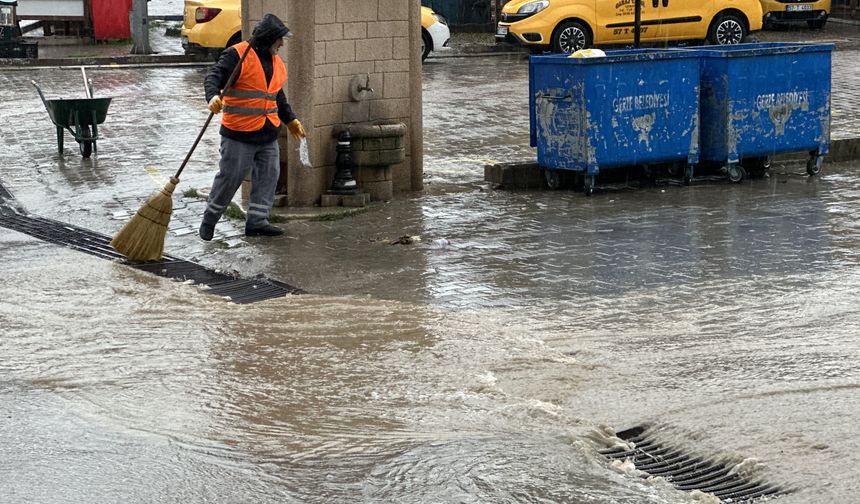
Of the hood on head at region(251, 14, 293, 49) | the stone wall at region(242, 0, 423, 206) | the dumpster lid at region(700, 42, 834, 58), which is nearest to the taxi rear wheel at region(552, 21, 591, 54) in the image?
the dumpster lid at region(700, 42, 834, 58)

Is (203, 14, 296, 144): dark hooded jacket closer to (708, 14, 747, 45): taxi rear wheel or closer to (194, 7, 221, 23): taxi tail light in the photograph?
(194, 7, 221, 23): taxi tail light

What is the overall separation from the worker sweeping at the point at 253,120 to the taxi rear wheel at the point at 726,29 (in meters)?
15.7

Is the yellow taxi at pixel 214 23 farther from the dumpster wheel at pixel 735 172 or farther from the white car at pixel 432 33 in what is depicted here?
the dumpster wheel at pixel 735 172

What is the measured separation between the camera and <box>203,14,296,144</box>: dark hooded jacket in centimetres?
966

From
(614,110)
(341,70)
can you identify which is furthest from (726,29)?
(341,70)

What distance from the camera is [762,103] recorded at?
12.5m

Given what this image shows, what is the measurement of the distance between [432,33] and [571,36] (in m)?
2.42

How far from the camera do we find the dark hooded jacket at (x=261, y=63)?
9.66 m

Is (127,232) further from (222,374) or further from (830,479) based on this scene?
(830,479)

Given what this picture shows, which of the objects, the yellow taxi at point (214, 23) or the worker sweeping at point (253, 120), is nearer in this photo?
the worker sweeping at point (253, 120)

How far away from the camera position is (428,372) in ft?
22.4

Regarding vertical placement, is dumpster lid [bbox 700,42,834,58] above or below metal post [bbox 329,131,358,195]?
above

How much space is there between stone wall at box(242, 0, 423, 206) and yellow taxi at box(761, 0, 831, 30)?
1781cm

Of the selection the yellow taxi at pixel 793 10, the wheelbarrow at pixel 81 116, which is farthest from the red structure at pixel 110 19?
the wheelbarrow at pixel 81 116
